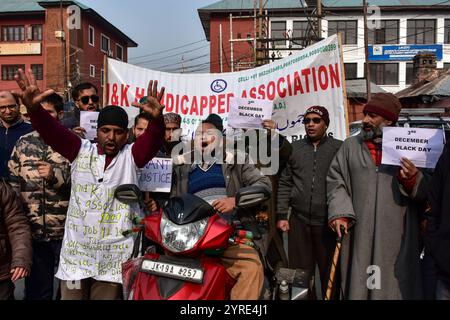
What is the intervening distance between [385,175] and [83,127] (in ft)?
9.17

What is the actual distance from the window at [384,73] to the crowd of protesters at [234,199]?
41.0m

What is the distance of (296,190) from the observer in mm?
3986

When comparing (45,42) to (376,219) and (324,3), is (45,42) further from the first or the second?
(376,219)

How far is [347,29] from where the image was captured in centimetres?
4331

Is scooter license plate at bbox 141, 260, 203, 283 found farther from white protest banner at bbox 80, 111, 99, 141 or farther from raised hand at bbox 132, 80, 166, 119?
white protest banner at bbox 80, 111, 99, 141

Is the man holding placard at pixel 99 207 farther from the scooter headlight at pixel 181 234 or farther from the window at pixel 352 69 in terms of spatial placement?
the window at pixel 352 69

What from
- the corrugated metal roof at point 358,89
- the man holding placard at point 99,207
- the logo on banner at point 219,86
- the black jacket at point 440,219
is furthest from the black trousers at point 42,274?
the corrugated metal roof at point 358,89

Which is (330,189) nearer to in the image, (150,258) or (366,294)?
(366,294)

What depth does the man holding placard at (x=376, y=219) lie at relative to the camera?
126 inches

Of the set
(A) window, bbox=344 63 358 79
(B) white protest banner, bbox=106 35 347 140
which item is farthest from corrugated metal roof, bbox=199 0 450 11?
(B) white protest banner, bbox=106 35 347 140

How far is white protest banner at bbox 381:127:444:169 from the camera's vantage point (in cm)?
299

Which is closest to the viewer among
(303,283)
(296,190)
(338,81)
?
(303,283)

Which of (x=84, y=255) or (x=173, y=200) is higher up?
(x=173, y=200)

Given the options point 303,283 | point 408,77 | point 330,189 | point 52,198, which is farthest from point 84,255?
point 408,77
